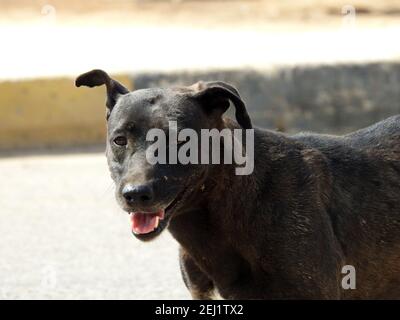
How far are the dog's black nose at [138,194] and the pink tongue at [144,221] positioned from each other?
0.13 m

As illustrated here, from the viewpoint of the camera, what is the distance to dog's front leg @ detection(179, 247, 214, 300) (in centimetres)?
586

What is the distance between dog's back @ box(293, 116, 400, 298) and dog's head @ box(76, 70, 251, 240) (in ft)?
1.84

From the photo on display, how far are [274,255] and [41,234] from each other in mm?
4124

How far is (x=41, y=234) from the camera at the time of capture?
933 cm

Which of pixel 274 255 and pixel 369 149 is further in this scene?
pixel 369 149

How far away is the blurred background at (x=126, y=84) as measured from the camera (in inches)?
332

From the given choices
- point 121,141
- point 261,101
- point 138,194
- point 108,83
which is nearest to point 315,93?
point 261,101

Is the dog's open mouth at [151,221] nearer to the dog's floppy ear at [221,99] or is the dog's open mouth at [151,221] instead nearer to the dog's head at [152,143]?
the dog's head at [152,143]

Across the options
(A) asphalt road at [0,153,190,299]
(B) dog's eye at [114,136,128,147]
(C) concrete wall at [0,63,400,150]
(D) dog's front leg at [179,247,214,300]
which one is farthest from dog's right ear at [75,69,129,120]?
(C) concrete wall at [0,63,400,150]

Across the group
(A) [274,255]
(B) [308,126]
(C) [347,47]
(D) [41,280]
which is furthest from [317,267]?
(C) [347,47]

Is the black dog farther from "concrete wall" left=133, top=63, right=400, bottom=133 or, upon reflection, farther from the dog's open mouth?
"concrete wall" left=133, top=63, right=400, bottom=133

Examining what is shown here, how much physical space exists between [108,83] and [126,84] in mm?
6846

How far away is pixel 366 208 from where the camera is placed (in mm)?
5867

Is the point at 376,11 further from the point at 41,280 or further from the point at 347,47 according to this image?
the point at 41,280
